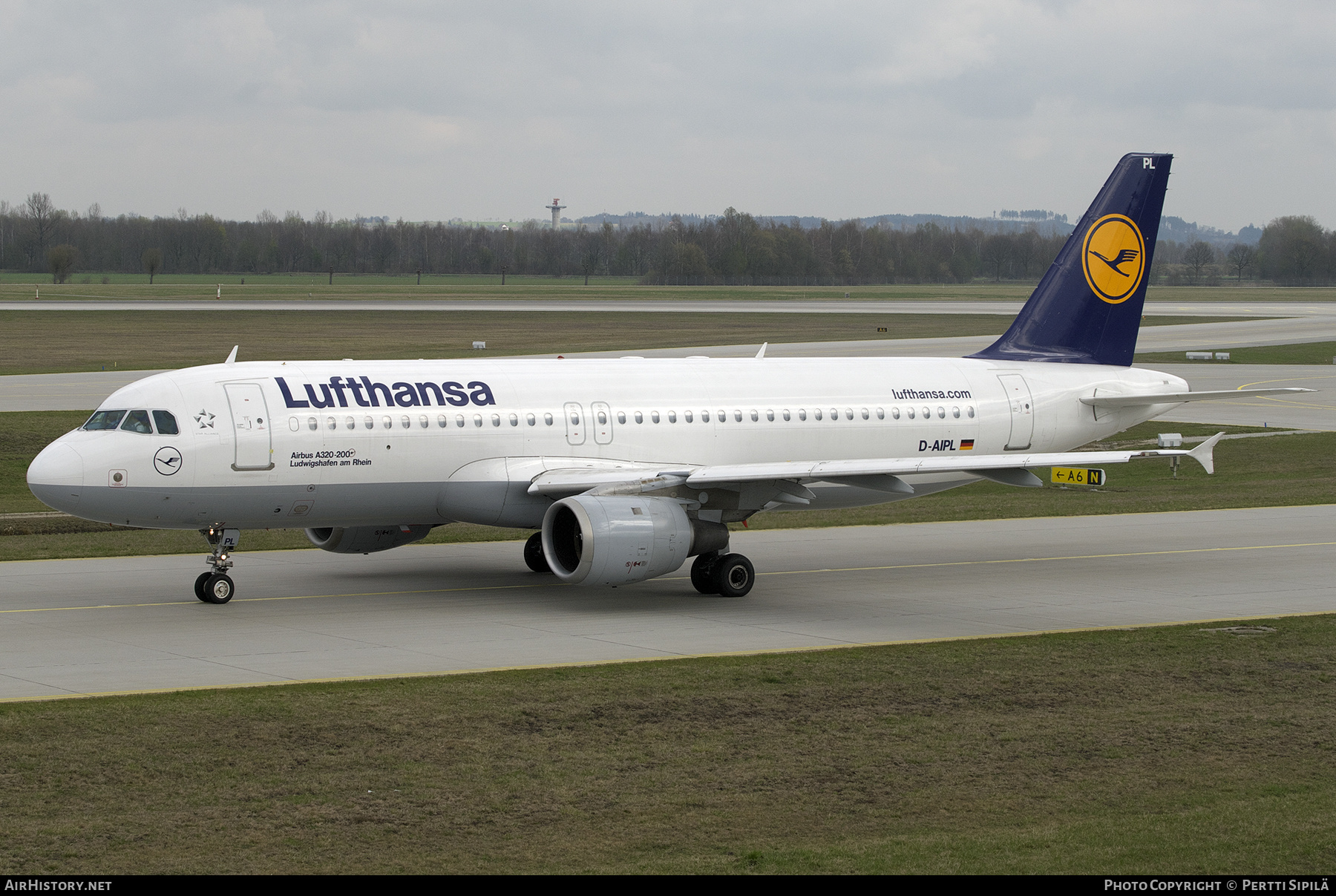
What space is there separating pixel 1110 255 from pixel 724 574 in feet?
40.0

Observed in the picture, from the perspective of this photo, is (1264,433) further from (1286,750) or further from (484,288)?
(484,288)

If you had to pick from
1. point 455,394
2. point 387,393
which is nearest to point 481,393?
point 455,394

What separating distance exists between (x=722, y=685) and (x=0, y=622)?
11805mm

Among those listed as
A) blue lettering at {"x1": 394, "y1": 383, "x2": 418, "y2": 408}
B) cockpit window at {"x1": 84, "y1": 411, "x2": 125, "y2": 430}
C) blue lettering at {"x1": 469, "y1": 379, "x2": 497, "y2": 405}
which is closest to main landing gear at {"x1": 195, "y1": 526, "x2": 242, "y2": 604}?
cockpit window at {"x1": 84, "y1": 411, "x2": 125, "y2": 430}

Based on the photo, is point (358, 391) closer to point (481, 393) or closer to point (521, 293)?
point (481, 393)

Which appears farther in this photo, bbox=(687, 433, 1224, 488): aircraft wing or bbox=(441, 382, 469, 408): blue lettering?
bbox=(441, 382, 469, 408): blue lettering

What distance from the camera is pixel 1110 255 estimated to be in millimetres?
33031

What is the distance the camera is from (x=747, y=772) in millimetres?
15602

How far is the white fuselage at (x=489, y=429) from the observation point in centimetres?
2481

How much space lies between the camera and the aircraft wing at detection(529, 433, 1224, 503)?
25.2m

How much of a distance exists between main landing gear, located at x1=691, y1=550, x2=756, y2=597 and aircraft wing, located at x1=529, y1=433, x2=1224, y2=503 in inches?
60.8

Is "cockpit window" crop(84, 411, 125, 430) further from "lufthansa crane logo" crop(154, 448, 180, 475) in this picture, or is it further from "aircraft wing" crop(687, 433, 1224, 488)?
"aircraft wing" crop(687, 433, 1224, 488)

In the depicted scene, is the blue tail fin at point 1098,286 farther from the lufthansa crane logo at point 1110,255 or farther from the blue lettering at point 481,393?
the blue lettering at point 481,393

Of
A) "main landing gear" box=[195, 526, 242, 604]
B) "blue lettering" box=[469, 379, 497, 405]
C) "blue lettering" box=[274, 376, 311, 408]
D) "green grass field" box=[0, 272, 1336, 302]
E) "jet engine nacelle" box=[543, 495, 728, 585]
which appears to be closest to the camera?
"jet engine nacelle" box=[543, 495, 728, 585]
